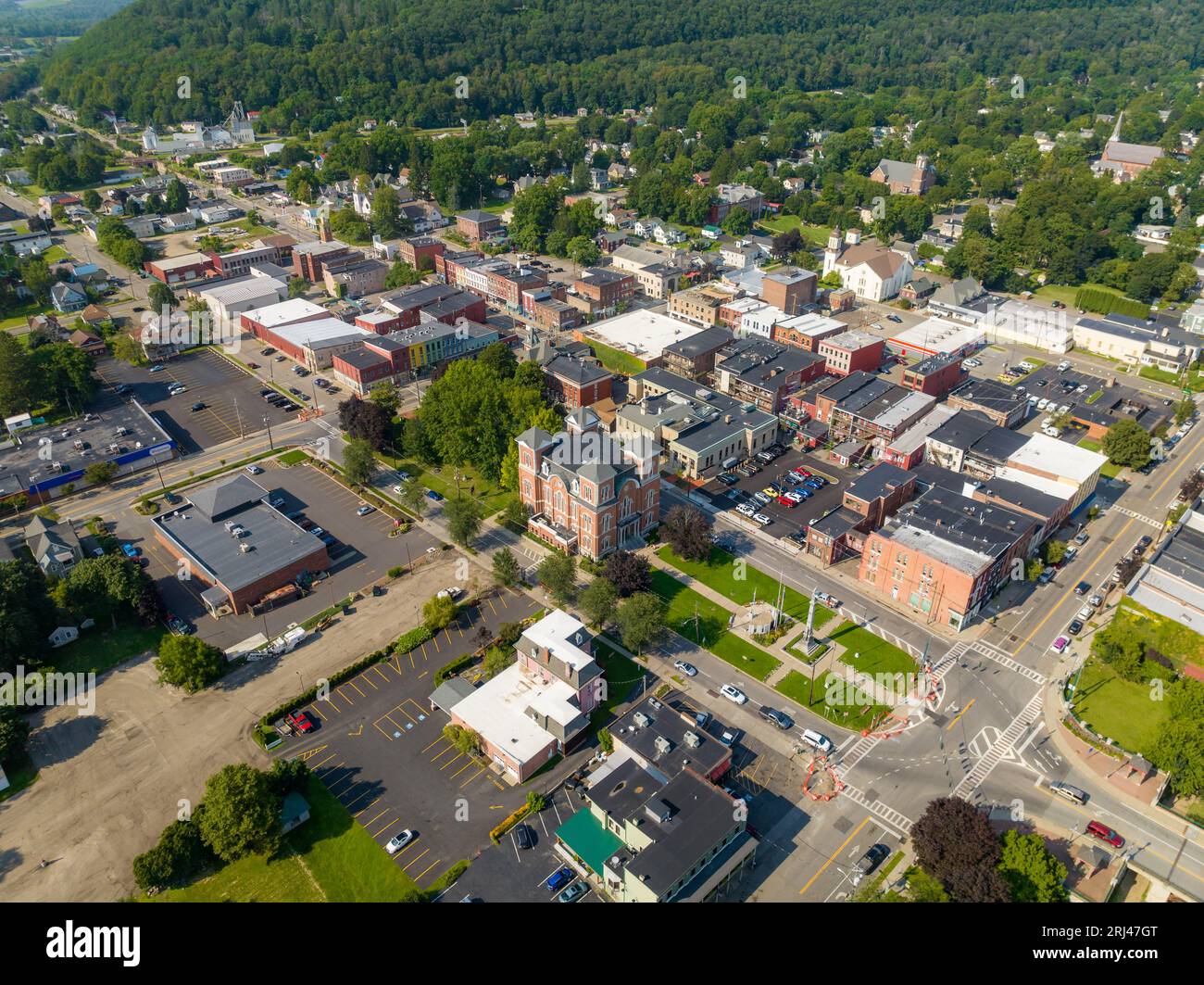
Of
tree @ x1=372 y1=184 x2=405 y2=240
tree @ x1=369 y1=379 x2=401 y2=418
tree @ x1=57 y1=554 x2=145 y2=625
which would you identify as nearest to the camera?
tree @ x1=57 y1=554 x2=145 y2=625

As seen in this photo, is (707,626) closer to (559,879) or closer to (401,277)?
(559,879)

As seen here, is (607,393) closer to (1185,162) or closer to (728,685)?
(728,685)

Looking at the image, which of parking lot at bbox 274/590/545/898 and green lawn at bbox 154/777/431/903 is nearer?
green lawn at bbox 154/777/431/903

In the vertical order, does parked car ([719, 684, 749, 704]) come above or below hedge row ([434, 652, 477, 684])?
below

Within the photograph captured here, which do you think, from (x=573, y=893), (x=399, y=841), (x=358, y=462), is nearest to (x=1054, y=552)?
(x=573, y=893)

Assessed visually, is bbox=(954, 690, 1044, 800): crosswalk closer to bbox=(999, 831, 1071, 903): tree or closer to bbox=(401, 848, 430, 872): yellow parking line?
bbox=(999, 831, 1071, 903): tree

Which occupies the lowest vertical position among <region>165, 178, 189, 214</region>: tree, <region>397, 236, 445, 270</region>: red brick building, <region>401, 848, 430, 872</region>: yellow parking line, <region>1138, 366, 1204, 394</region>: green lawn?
<region>401, 848, 430, 872</region>: yellow parking line

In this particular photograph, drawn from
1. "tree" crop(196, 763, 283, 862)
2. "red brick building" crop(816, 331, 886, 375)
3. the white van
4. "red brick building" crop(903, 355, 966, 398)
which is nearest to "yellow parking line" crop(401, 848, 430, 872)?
"tree" crop(196, 763, 283, 862)
